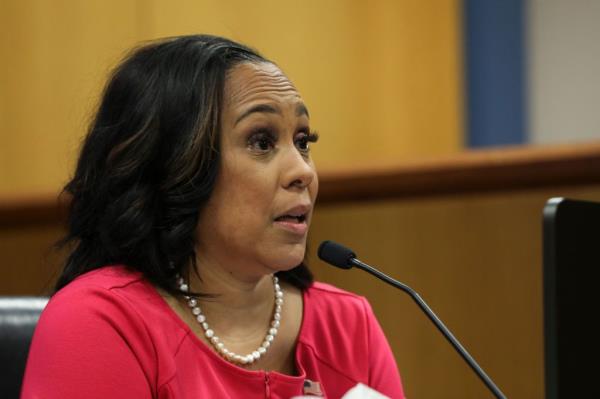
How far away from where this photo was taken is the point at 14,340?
1.29 meters

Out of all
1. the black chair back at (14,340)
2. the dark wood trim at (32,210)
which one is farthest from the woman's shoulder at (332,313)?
the dark wood trim at (32,210)

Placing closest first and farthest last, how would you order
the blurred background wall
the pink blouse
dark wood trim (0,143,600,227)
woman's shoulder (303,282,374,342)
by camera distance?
the pink blouse < woman's shoulder (303,282,374,342) < dark wood trim (0,143,600,227) < the blurred background wall

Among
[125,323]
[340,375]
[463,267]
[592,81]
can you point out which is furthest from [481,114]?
[125,323]

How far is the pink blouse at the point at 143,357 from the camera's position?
111cm

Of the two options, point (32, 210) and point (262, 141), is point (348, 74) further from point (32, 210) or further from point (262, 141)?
point (262, 141)

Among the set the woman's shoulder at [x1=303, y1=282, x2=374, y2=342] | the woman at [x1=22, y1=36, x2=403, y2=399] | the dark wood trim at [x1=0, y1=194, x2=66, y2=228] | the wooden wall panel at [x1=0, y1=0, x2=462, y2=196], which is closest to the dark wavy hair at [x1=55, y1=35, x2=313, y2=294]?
the woman at [x1=22, y1=36, x2=403, y2=399]

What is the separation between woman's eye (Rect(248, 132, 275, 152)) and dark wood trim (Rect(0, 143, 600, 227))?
39.9 inches

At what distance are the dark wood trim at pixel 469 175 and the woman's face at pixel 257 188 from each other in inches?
38.6

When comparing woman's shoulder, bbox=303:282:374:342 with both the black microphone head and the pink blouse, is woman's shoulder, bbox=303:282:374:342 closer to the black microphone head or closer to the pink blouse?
the pink blouse

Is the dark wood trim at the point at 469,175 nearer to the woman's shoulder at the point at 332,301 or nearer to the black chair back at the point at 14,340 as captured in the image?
the woman's shoulder at the point at 332,301

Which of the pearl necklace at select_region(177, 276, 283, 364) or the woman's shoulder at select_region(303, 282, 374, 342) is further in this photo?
the woman's shoulder at select_region(303, 282, 374, 342)

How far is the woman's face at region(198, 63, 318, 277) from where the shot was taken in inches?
48.9

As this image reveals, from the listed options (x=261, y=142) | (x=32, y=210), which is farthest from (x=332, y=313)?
(x=32, y=210)

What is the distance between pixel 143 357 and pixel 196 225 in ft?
0.69
